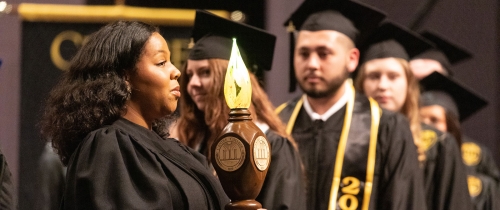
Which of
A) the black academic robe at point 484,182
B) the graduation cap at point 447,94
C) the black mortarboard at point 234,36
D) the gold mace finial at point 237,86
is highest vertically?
the black mortarboard at point 234,36

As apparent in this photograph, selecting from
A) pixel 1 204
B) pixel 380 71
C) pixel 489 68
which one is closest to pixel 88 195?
pixel 1 204

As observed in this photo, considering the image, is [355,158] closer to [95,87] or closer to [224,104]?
[224,104]

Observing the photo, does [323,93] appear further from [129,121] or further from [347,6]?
[129,121]

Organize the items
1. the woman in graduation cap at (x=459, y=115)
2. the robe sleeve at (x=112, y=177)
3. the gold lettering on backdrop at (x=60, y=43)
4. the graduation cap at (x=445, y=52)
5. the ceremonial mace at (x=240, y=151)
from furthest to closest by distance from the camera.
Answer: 1. the graduation cap at (x=445, y=52)
2. the woman in graduation cap at (x=459, y=115)
3. the gold lettering on backdrop at (x=60, y=43)
4. the robe sleeve at (x=112, y=177)
5. the ceremonial mace at (x=240, y=151)

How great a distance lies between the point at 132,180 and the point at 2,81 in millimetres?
3411

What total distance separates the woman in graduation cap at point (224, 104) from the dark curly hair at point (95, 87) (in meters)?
1.20

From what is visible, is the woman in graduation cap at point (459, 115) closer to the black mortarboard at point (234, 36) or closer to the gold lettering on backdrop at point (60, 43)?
the black mortarboard at point (234, 36)

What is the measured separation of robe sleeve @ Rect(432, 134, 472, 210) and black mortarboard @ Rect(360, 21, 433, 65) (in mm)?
681

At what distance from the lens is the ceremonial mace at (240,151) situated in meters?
2.25

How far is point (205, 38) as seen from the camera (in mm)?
4090

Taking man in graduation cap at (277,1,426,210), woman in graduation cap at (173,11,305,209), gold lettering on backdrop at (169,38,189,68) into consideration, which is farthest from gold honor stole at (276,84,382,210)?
Answer: gold lettering on backdrop at (169,38,189,68)

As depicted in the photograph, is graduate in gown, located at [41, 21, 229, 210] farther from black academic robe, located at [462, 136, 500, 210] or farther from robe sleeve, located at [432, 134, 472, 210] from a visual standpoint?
black academic robe, located at [462, 136, 500, 210]

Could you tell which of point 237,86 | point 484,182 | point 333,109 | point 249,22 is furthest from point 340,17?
point 237,86

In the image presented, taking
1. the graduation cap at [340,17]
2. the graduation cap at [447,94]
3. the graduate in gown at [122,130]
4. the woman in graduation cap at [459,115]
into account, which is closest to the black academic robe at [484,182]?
the woman in graduation cap at [459,115]
